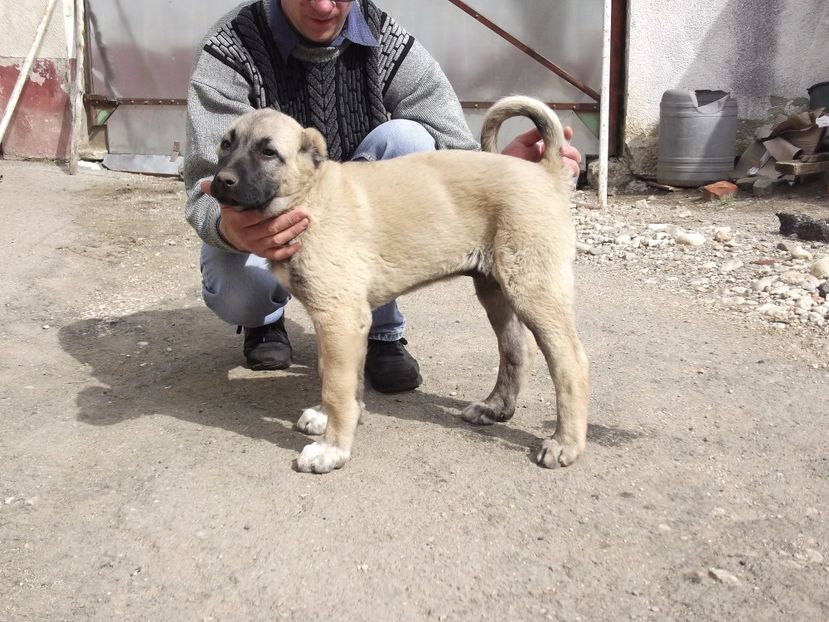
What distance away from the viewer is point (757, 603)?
215 centimetres

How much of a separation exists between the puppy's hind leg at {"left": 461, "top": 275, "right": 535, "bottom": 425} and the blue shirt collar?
1.18 metres

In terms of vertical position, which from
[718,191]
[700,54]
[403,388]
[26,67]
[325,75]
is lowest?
[718,191]

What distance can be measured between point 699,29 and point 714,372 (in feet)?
18.7

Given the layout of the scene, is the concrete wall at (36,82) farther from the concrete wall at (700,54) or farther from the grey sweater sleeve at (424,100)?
the grey sweater sleeve at (424,100)

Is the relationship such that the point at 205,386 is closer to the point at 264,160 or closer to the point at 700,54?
the point at 264,160

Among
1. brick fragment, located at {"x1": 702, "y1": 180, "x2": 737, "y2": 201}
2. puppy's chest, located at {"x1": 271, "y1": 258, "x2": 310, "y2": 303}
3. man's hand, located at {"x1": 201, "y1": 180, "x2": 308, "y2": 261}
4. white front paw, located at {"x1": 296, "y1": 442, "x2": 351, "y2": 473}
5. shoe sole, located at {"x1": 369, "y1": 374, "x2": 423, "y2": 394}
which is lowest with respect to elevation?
brick fragment, located at {"x1": 702, "y1": 180, "x2": 737, "y2": 201}

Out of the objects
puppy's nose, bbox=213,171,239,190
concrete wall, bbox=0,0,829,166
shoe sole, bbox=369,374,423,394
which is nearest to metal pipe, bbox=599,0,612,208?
concrete wall, bbox=0,0,829,166

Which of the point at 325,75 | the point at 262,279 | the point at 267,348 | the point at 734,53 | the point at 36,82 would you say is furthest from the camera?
the point at 36,82

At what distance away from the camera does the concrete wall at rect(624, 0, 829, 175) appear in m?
8.17

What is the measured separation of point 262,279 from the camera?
12.2 ft

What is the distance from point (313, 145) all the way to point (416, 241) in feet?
1.69

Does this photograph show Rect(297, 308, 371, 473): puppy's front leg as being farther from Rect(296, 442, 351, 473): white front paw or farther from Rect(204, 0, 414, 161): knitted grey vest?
Rect(204, 0, 414, 161): knitted grey vest

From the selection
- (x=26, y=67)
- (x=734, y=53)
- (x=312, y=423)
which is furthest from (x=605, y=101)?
(x=26, y=67)

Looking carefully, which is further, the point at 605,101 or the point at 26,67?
the point at 26,67
